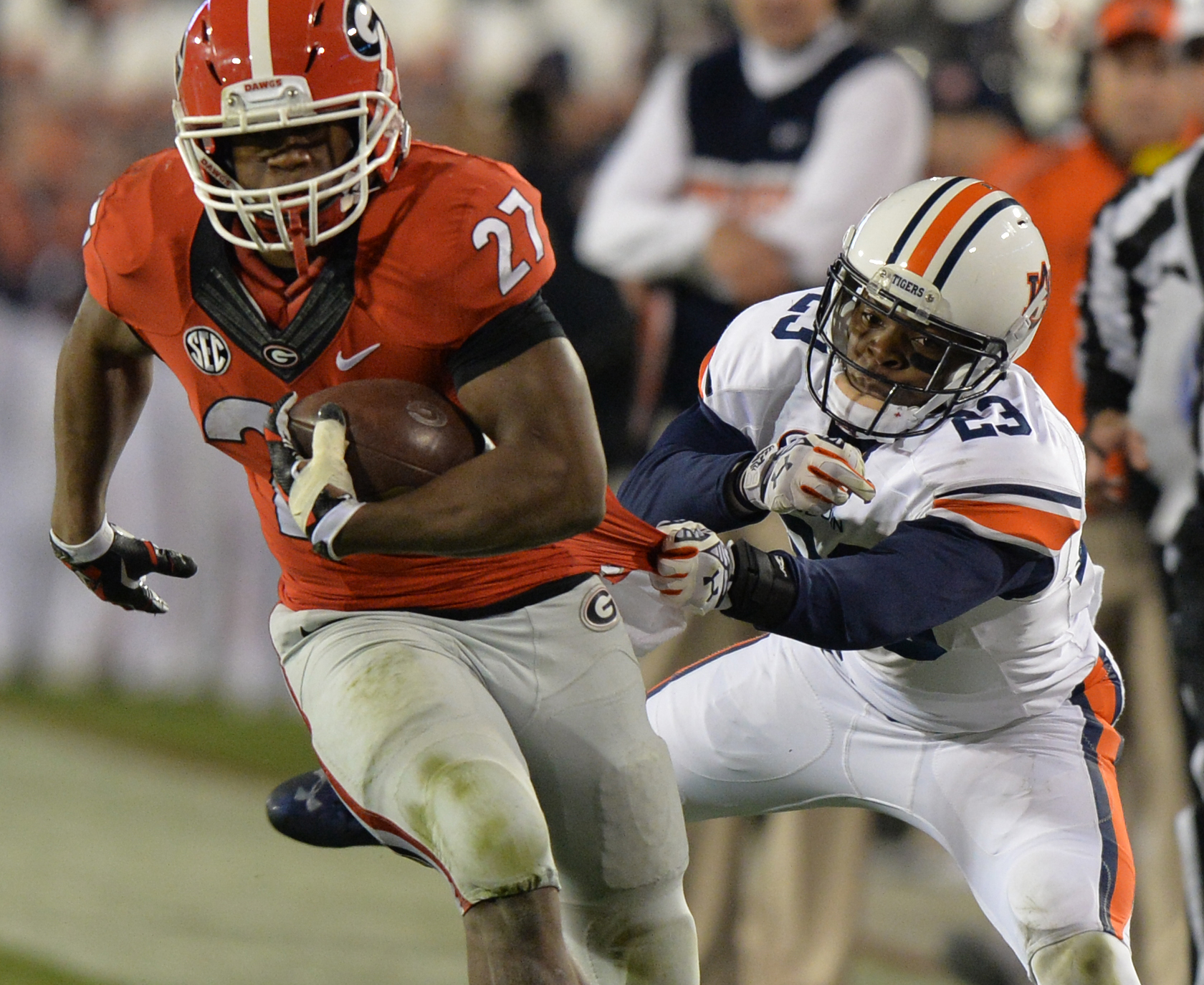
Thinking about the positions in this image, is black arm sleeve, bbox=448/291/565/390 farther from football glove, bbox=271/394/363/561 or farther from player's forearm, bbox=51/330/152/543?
player's forearm, bbox=51/330/152/543

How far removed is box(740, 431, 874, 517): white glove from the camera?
2.76 meters

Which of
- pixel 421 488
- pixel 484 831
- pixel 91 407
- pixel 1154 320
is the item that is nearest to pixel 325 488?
pixel 421 488

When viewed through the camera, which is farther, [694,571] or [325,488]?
[694,571]

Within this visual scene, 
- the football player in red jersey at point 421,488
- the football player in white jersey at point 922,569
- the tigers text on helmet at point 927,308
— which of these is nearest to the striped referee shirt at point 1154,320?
the football player in white jersey at point 922,569

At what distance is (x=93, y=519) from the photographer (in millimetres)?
3186

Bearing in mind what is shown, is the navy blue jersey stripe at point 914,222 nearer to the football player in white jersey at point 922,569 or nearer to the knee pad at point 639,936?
the football player in white jersey at point 922,569

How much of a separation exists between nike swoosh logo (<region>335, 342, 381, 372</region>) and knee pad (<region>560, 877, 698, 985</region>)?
1013 millimetres

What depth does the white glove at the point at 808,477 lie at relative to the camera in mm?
2764

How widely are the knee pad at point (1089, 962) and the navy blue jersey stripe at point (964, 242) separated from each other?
1.14 meters

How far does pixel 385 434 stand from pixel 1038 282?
1.20 metres

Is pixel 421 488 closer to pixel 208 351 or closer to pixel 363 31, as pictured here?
pixel 208 351

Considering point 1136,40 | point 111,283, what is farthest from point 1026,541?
point 1136,40

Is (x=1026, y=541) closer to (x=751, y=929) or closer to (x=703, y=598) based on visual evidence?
(x=703, y=598)

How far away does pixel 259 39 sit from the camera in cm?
271
